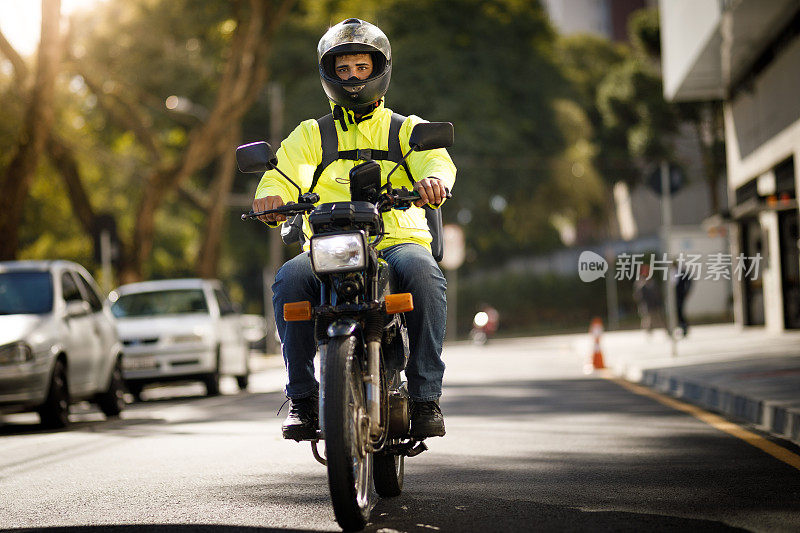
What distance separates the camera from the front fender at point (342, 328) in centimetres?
508

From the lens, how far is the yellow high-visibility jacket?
233 inches

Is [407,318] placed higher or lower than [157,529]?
higher

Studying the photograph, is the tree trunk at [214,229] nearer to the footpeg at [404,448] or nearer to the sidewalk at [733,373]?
the sidewalk at [733,373]

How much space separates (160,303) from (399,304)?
1246 centimetres

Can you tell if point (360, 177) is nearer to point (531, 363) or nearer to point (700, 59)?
point (531, 363)

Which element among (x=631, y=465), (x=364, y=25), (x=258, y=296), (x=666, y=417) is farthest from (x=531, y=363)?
(x=258, y=296)

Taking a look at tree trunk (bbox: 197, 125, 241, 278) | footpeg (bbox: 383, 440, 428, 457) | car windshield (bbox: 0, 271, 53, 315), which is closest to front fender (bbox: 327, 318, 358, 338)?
footpeg (bbox: 383, 440, 428, 457)

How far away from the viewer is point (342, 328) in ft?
16.8

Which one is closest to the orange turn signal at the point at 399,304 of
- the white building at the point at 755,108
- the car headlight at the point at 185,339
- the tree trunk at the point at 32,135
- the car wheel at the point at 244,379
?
the car headlight at the point at 185,339

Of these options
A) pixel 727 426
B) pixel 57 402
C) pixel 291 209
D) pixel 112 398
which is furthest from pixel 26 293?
pixel 291 209

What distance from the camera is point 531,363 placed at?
23203 millimetres

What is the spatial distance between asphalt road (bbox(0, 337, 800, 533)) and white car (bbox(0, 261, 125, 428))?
37 centimetres

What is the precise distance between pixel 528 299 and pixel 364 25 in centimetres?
4369

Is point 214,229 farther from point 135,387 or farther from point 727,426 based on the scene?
point 727,426
